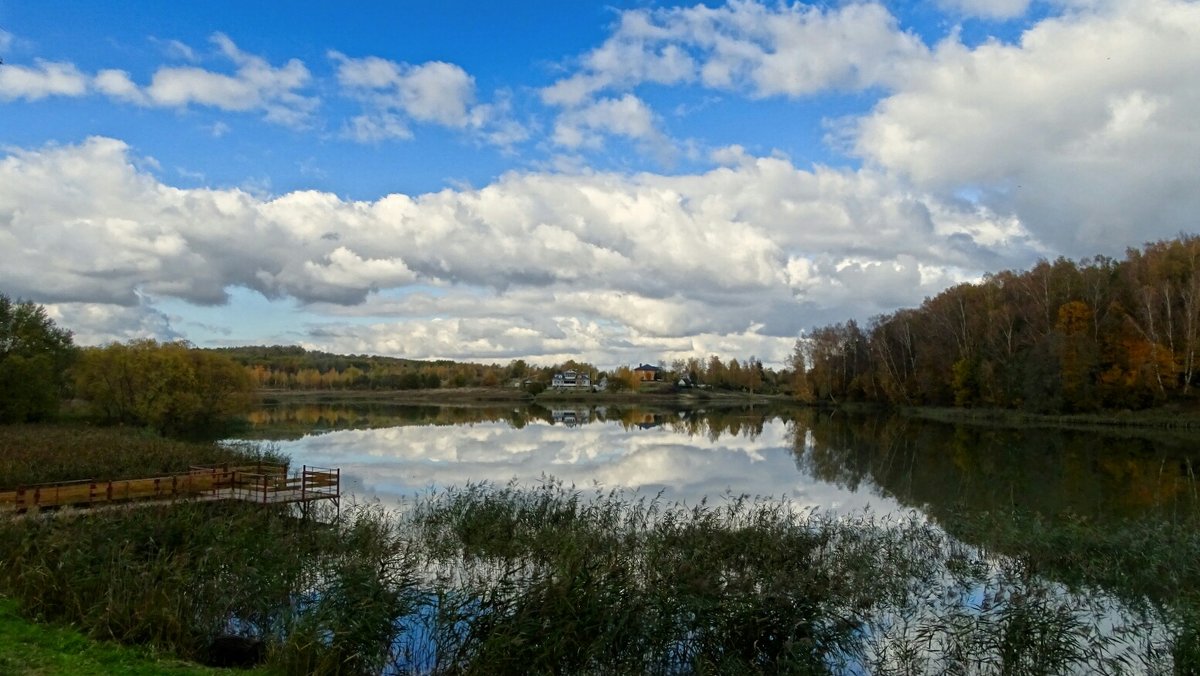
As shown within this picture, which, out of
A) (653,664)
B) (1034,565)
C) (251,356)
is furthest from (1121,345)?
(251,356)

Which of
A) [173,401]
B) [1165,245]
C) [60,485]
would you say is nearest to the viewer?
[60,485]

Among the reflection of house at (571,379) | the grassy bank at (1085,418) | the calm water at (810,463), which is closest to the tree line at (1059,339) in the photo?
the grassy bank at (1085,418)

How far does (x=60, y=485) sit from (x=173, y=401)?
33970 mm

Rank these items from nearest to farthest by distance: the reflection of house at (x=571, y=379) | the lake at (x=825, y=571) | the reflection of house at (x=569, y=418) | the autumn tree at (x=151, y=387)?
the lake at (x=825, y=571) → the autumn tree at (x=151, y=387) → the reflection of house at (x=569, y=418) → the reflection of house at (x=571, y=379)

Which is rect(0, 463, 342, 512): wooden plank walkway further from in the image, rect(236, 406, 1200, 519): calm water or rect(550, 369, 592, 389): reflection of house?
rect(550, 369, 592, 389): reflection of house

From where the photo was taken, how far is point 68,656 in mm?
8008

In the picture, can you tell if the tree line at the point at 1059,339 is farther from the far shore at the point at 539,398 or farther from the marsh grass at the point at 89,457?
the marsh grass at the point at 89,457

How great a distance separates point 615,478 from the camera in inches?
1109

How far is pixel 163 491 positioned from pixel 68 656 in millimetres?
12604

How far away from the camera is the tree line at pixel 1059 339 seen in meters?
54.1

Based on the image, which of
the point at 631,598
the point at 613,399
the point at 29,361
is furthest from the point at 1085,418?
the point at 613,399

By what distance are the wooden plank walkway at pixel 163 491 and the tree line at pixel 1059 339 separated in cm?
5580

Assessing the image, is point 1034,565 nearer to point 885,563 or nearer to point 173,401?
point 885,563

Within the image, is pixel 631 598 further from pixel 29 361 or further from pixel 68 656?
pixel 29 361
